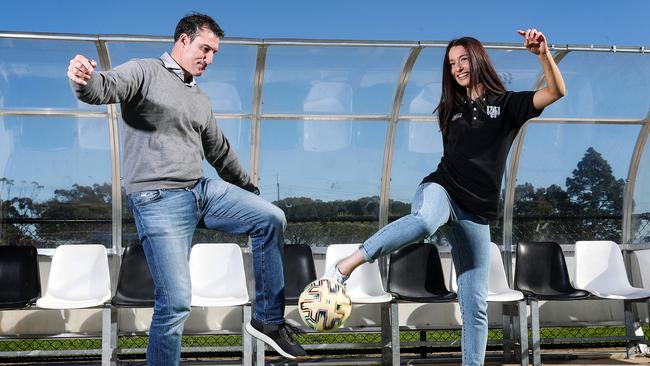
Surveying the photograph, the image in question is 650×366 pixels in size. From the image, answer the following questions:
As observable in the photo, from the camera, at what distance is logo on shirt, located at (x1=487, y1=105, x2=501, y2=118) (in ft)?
14.0

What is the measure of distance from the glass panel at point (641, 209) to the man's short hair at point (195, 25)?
695 centimetres

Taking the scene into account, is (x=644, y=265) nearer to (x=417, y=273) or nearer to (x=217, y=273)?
(x=417, y=273)

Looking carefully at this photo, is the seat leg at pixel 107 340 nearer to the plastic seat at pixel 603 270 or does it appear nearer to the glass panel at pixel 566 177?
the glass panel at pixel 566 177

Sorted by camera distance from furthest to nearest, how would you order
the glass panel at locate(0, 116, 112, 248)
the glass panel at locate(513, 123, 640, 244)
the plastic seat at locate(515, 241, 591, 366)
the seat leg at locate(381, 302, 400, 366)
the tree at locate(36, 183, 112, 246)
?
the glass panel at locate(513, 123, 640, 244), the tree at locate(36, 183, 112, 246), the glass panel at locate(0, 116, 112, 248), the plastic seat at locate(515, 241, 591, 366), the seat leg at locate(381, 302, 400, 366)

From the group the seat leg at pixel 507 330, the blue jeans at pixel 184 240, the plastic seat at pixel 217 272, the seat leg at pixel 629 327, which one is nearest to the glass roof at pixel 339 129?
the plastic seat at pixel 217 272

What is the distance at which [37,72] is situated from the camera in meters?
7.97

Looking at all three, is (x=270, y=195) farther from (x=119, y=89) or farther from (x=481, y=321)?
(x=119, y=89)

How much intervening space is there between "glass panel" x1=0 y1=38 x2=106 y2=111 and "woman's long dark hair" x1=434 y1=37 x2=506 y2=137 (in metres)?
4.40

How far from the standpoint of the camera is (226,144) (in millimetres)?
4270

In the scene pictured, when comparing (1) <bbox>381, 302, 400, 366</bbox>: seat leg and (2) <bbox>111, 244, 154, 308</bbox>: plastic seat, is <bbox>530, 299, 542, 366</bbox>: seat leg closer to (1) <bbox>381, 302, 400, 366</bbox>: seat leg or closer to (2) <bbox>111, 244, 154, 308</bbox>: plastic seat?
(1) <bbox>381, 302, 400, 366</bbox>: seat leg

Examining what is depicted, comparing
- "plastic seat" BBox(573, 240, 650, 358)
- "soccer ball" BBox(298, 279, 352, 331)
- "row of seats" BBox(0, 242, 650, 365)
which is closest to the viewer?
"soccer ball" BBox(298, 279, 352, 331)

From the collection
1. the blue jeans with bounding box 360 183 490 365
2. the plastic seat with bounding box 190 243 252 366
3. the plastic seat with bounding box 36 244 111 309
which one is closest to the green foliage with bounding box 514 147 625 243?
the plastic seat with bounding box 190 243 252 366

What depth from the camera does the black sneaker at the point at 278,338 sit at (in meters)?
3.80

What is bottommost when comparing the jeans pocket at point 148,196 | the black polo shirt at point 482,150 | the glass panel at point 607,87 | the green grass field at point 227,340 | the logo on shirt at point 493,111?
the green grass field at point 227,340
